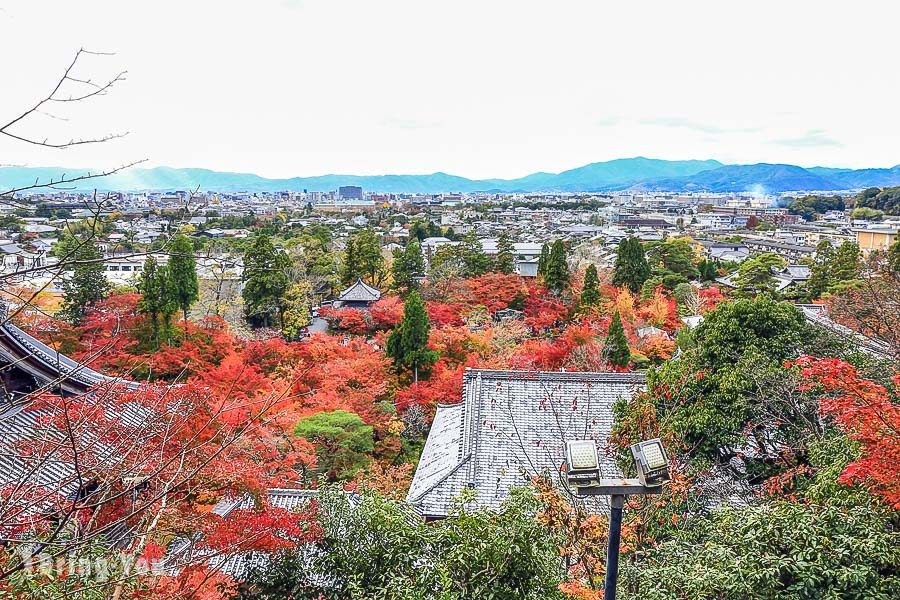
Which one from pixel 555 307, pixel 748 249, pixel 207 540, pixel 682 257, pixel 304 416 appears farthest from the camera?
pixel 748 249

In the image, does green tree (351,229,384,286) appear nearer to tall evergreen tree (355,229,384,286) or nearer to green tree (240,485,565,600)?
tall evergreen tree (355,229,384,286)

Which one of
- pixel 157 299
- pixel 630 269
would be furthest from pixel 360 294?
pixel 630 269

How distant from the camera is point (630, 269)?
3002cm

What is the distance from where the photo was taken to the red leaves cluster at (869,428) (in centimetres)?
629

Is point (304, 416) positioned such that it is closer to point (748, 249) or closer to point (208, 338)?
point (208, 338)

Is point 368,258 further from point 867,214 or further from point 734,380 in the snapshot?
point 867,214

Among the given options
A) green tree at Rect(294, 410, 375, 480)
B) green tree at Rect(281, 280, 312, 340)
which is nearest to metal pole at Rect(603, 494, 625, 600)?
green tree at Rect(294, 410, 375, 480)

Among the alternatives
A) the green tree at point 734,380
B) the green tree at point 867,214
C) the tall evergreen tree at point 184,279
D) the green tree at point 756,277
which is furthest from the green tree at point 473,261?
the green tree at point 867,214

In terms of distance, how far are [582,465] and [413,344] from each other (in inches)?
581

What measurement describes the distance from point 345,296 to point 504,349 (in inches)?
459

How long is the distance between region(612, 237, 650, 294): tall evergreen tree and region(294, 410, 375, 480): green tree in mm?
20336

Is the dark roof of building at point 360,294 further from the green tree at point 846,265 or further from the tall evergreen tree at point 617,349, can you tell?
the green tree at point 846,265

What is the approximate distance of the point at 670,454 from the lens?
353 inches

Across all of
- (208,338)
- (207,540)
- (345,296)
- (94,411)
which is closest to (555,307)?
→ (345,296)
